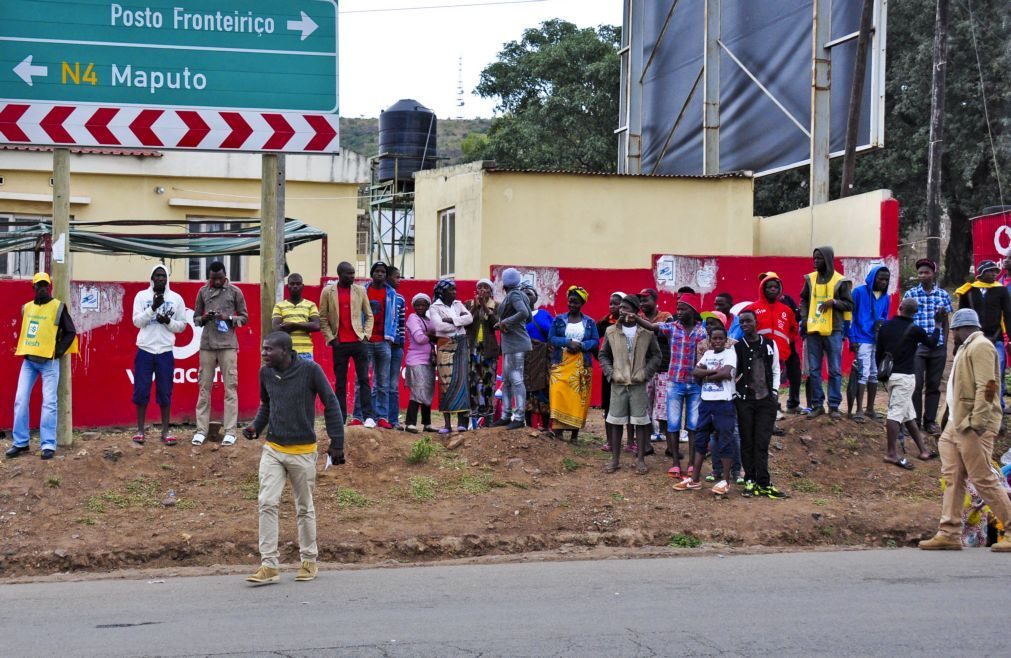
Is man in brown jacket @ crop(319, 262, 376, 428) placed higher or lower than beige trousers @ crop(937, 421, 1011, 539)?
higher

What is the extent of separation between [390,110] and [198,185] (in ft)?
43.2

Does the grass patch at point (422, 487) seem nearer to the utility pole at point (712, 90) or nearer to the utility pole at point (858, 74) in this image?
the utility pole at point (858, 74)

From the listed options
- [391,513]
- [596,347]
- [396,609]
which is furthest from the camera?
[596,347]

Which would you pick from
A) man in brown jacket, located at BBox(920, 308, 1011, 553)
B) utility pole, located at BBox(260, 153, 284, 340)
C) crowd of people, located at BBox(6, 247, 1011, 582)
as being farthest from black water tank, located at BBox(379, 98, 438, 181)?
man in brown jacket, located at BBox(920, 308, 1011, 553)

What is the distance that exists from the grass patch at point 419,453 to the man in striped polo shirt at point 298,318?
1.47 m

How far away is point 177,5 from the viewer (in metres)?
11.4

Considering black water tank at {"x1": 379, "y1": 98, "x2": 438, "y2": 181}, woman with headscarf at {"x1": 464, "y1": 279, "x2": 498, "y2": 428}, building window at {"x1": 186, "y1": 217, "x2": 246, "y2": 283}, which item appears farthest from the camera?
black water tank at {"x1": 379, "y1": 98, "x2": 438, "y2": 181}

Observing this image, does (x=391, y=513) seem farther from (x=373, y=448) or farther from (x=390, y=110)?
(x=390, y=110)

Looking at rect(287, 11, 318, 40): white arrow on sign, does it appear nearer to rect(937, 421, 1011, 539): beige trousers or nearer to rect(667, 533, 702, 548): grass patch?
rect(667, 533, 702, 548): grass patch

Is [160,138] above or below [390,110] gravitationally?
below

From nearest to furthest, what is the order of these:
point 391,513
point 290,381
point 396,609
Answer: point 396,609
point 290,381
point 391,513

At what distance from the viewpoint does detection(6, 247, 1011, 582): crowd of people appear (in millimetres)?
11500

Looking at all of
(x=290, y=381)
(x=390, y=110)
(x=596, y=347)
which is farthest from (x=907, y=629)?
(x=390, y=110)

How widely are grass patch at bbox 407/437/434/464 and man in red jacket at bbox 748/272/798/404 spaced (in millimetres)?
4039
